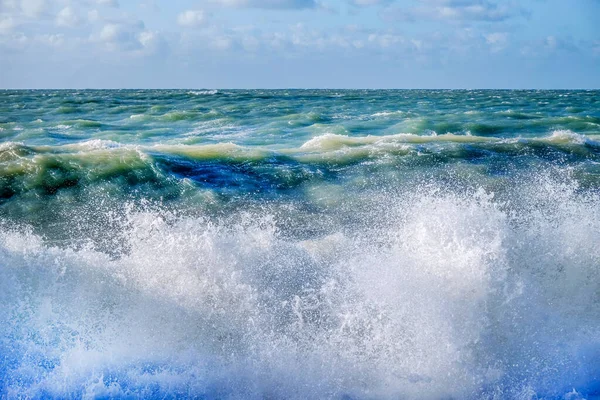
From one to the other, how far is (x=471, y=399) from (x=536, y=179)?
6.26 m

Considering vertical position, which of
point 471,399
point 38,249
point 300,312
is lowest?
point 471,399

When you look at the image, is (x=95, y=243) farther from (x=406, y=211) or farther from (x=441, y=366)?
(x=441, y=366)

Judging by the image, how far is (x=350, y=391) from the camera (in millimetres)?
4727

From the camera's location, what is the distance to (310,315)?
5.16 m

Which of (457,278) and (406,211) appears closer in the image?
(457,278)

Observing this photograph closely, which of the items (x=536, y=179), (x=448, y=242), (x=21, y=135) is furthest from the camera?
(x=21, y=135)

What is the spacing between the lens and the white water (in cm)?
479

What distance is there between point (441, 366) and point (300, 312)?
1.23 m

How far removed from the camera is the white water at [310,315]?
15.7 ft

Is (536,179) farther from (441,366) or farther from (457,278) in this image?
(441,366)

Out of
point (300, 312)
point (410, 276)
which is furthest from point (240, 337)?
point (410, 276)

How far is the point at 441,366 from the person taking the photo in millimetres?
4820

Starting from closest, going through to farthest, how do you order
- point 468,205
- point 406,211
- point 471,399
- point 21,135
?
point 471,399
point 468,205
point 406,211
point 21,135

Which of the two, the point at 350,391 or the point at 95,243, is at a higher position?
the point at 95,243
